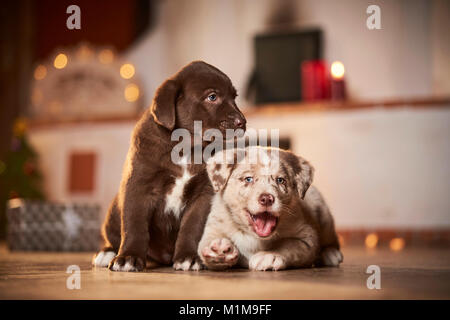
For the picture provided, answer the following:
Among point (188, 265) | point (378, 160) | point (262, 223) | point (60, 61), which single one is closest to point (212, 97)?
point (262, 223)

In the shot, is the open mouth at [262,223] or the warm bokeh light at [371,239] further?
the warm bokeh light at [371,239]

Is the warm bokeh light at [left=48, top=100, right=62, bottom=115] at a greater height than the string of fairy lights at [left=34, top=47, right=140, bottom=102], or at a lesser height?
lesser

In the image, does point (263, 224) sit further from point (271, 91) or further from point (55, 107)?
point (55, 107)

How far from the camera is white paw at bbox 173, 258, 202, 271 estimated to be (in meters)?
2.02

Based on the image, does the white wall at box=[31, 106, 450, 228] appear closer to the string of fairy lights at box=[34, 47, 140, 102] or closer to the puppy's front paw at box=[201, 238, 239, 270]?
the string of fairy lights at box=[34, 47, 140, 102]

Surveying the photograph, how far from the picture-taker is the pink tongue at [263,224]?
6.70 feet

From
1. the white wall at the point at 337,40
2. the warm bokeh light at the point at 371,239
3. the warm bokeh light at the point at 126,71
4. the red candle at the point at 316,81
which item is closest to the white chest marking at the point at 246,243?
the warm bokeh light at the point at 371,239

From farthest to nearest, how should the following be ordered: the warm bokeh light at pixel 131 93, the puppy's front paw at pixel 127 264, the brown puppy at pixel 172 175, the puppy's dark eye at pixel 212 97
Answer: the warm bokeh light at pixel 131 93, the puppy's dark eye at pixel 212 97, the brown puppy at pixel 172 175, the puppy's front paw at pixel 127 264

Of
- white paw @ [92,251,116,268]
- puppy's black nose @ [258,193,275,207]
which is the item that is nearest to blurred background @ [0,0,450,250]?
white paw @ [92,251,116,268]

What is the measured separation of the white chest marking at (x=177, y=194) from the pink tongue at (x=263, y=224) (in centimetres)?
32

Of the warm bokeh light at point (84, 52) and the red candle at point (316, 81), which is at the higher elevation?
the warm bokeh light at point (84, 52)

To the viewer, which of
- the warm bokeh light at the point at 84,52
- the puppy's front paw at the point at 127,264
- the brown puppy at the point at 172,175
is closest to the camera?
the puppy's front paw at the point at 127,264

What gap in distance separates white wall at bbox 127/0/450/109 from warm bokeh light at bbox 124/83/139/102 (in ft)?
0.73

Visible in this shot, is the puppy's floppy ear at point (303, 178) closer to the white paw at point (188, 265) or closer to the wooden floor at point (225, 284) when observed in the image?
the wooden floor at point (225, 284)
